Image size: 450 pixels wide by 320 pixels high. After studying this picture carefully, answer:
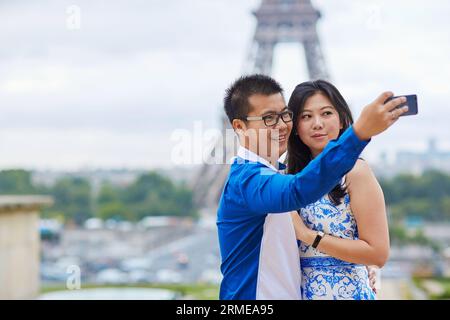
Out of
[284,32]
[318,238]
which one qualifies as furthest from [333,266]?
[284,32]

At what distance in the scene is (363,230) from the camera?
1.12m

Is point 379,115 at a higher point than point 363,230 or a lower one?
higher

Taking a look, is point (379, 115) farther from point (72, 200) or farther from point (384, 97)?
point (72, 200)

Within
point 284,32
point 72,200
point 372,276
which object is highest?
point 284,32

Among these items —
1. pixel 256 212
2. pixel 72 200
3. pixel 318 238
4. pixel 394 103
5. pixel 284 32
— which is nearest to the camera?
pixel 394 103

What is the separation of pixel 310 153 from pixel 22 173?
17.8 meters

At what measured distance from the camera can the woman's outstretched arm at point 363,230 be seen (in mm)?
1104

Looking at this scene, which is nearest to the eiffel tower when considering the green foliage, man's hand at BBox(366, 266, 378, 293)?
the green foliage

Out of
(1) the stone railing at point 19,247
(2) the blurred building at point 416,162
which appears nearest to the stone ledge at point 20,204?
(1) the stone railing at point 19,247

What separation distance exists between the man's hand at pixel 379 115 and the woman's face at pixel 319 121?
304 millimetres

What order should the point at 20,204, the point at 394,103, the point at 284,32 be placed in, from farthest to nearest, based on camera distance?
1. the point at 284,32
2. the point at 20,204
3. the point at 394,103

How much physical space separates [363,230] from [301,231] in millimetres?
97
